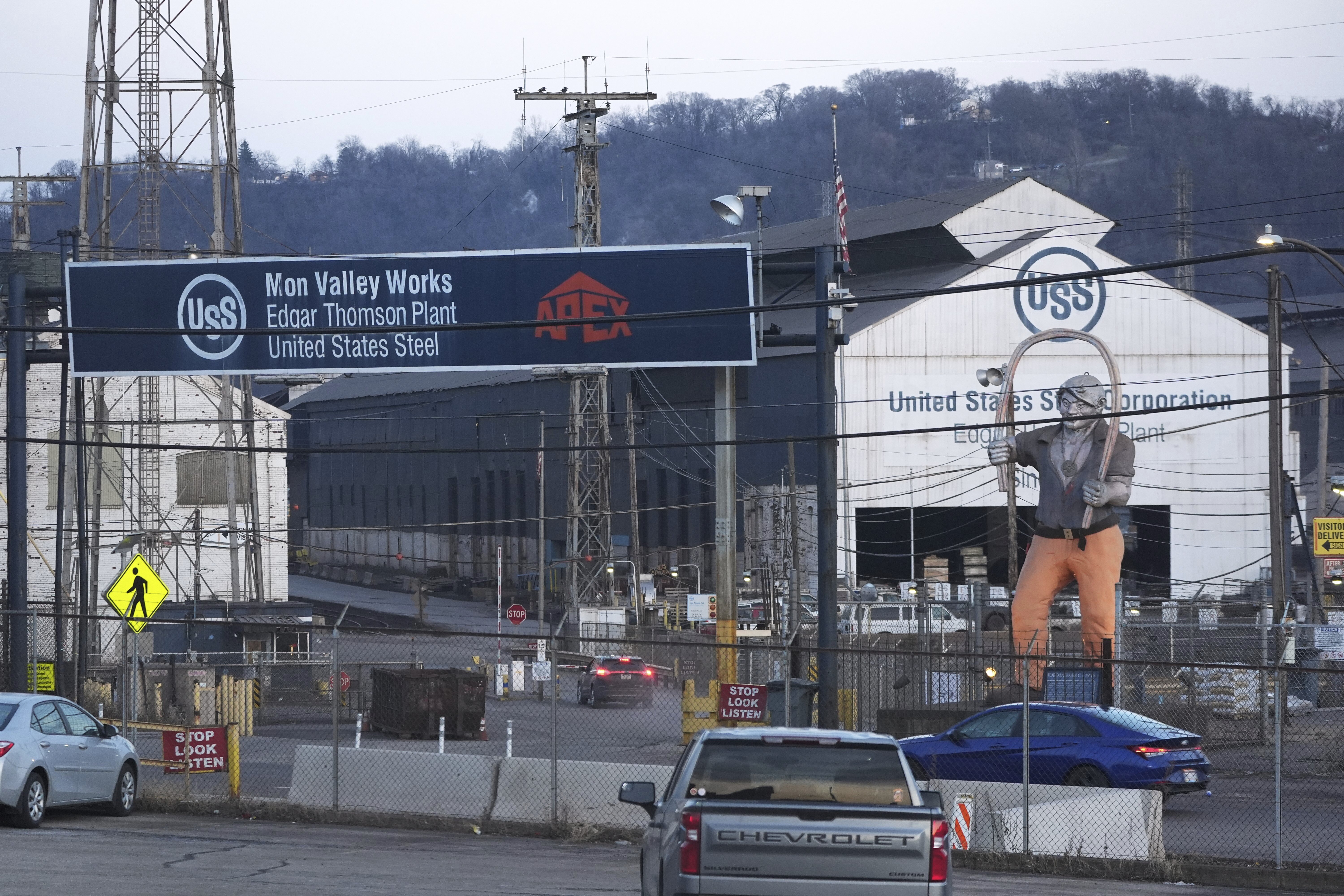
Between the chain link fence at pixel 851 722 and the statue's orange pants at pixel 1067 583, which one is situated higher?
the statue's orange pants at pixel 1067 583

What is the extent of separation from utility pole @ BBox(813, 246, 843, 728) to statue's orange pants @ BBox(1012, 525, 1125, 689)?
906 centimetres

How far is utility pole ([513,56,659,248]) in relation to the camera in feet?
148

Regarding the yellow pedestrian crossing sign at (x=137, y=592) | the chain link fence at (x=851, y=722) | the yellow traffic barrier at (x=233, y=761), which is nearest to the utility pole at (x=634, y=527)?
the chain link fence at (x=851, y=722)

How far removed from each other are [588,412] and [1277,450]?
21.6 metres

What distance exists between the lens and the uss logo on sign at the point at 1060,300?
197ft

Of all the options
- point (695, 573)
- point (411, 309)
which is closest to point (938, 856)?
point (411, 309)

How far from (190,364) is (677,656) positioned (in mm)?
22078

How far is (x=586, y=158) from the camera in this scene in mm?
46156

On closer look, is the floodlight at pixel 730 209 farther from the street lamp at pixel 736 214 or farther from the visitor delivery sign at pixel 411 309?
the visitor delivery sign at pixel 411 309

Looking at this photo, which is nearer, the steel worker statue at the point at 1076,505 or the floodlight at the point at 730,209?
the floodlight at the point at 730,209

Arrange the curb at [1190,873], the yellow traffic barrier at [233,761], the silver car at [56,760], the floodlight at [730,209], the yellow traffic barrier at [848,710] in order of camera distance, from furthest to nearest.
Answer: the yellow traffic barrier at [848,710] → the floodlight at [730,209] → the yellow traffic barrier at [233,761] → the silver car at [56,760] → the curb at [1190,873]

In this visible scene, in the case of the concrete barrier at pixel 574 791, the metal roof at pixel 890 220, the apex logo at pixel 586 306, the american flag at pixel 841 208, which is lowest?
the concrete barrier at pixel 574 791

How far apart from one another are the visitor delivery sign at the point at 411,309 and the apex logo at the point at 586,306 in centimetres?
2

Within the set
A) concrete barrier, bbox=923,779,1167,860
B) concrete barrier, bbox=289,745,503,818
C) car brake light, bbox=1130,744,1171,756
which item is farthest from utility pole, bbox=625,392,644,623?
concrete barrier, bbox=923,779,1167,860
